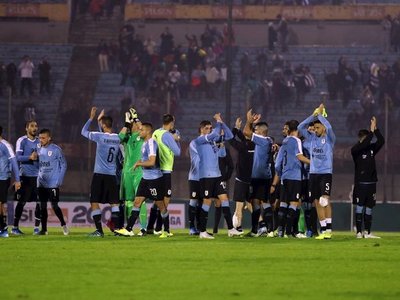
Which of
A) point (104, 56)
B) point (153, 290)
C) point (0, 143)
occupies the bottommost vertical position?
point (153, 290)

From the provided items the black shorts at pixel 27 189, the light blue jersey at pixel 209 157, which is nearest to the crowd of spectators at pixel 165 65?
the black shorts at pixel 27 189

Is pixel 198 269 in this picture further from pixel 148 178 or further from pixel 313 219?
pixel 313 219

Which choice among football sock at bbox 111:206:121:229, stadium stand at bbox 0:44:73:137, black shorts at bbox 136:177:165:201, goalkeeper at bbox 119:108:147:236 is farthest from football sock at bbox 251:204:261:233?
stadium stand at bbox 0:44:73:137

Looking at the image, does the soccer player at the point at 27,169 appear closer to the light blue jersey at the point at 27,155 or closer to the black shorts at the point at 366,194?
the light blue jersey at the point at 27,155

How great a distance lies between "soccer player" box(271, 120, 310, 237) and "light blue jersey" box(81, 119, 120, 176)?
337 cm

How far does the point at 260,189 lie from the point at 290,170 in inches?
28.5

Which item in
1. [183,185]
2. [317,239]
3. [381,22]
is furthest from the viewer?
[381,22]

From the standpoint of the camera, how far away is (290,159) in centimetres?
2417

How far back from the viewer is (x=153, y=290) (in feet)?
44.2

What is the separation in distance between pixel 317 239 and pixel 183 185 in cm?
2137

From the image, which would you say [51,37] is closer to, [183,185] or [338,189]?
[183,185]

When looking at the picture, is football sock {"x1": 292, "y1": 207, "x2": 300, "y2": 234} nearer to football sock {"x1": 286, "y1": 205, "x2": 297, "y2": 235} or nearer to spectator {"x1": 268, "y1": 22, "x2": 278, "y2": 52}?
football sock {"x1": 286, "y1": 205, "x2": 297, "y2": 235}

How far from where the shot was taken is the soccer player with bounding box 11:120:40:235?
26.0 metres

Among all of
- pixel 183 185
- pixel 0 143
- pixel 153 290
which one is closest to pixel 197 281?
pixel 153 290
